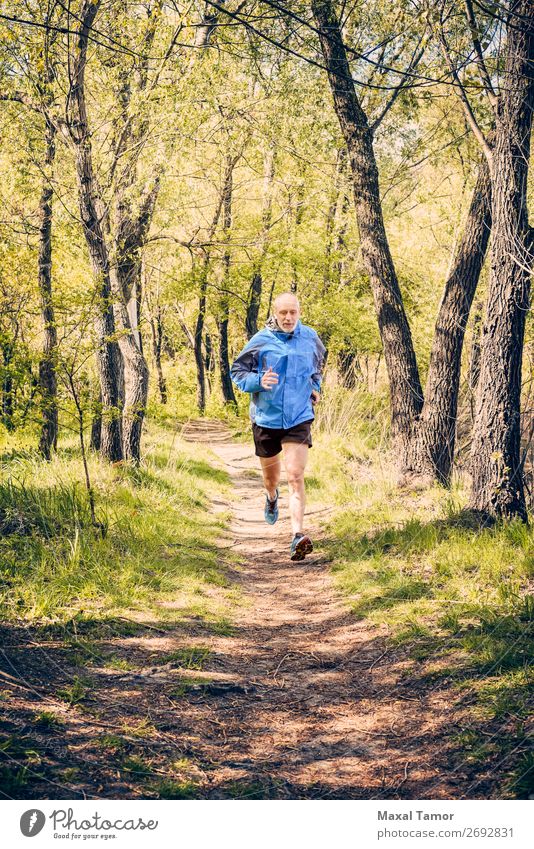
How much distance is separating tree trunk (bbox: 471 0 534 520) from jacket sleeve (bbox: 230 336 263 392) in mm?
2137

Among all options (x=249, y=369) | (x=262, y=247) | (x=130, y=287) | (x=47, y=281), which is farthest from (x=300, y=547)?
(x=262, y=247)

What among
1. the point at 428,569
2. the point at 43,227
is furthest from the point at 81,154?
the point at 428,569

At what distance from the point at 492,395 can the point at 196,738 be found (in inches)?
168

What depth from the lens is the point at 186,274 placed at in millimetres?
20297

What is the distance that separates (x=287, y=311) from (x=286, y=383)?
586 millimetres

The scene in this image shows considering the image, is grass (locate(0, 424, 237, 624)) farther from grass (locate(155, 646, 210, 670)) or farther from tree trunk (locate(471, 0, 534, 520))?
tree trunk (locate(471, 0, 534, 520))

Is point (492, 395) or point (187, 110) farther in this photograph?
point (187, 110)

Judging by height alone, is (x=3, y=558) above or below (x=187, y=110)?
below

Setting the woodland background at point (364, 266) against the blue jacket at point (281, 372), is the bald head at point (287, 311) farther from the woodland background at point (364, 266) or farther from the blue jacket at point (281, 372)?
the woodland background at point (364, 266)

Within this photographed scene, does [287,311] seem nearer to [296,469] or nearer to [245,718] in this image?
[296,469]

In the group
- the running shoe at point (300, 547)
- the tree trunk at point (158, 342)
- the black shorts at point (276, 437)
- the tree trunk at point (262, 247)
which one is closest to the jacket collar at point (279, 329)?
the black shorts at point (276, 437)

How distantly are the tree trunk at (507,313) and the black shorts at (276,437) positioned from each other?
1675mm

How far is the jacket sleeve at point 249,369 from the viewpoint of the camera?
6.09 m

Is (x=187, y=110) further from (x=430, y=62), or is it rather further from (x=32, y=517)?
(x=32, y=517)
